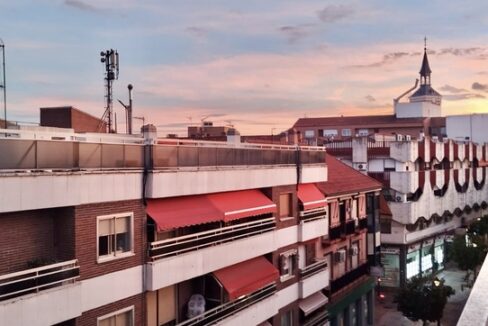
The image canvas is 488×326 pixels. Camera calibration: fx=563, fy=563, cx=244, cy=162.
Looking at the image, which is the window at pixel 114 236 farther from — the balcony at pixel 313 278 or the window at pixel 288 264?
the balcony at pixel 313 278

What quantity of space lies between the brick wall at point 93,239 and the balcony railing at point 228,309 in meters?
2.95

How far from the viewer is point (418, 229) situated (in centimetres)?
5131

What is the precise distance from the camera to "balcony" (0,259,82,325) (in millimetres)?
11953

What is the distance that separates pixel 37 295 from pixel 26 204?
6.70 ft

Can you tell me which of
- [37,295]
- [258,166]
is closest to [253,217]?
[258,166]

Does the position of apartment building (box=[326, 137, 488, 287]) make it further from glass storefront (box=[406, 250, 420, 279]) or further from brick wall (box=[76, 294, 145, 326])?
brick wall (box=[76, 294, 145, 326])

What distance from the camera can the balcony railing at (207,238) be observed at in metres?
16.8

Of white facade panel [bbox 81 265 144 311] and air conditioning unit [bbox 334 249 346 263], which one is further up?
white facade panel [bbox 81 265 144 311]

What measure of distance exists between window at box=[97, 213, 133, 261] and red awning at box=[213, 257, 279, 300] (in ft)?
15.6

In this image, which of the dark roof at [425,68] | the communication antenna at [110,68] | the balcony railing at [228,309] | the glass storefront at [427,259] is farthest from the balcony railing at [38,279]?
the dark roof at [425,68]

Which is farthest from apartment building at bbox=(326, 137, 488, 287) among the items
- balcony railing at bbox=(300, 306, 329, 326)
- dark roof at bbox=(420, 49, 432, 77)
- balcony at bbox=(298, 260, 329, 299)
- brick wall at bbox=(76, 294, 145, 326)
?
dark roof at bbox=(420, 49, 432, 77)

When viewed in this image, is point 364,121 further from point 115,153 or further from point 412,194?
point 115,153

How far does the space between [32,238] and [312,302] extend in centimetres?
1718

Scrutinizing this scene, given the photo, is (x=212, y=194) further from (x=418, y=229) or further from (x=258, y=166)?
(x=418, y=229)
